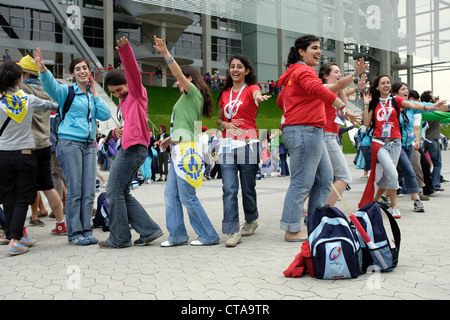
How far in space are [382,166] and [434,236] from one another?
1.36 m

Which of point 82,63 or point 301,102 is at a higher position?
point 82,63

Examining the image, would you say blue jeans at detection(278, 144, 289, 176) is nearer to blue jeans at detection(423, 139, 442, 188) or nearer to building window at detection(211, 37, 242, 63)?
blue jeans at detection(423, 139, 442, 188)

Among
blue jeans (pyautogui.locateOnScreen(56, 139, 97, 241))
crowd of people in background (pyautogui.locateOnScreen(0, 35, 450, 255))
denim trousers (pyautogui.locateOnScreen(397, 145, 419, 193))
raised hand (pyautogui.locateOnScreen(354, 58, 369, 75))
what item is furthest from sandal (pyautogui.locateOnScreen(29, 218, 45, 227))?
denim trousers (pyautogui.locateOnScreen(397, 145, 419, 193))

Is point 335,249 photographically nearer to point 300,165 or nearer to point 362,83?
point 300,165

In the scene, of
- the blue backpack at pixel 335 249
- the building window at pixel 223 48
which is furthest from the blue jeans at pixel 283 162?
the building window at pixel 223 48

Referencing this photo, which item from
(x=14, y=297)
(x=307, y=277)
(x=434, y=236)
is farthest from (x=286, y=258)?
(x=14, y=297)

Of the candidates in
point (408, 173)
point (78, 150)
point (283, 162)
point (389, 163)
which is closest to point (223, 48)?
point (283, 162)

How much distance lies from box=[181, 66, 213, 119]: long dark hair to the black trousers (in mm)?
1864

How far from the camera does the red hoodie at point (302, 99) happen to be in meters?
4.35

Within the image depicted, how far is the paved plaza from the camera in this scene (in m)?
2.97

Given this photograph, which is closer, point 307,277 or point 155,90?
point 307,277
